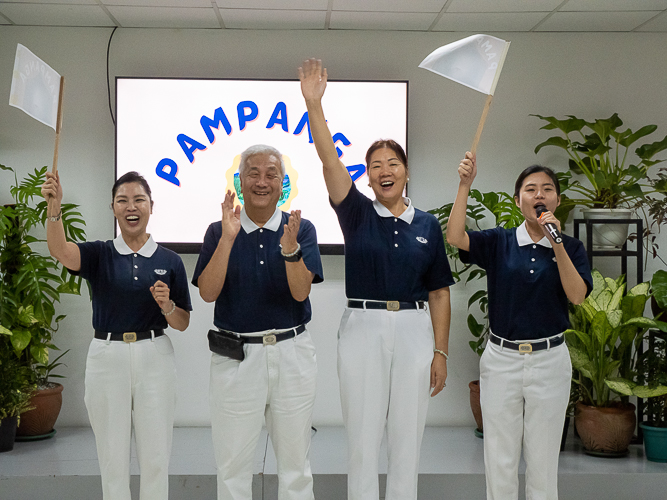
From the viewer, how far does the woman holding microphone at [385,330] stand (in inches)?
81.5

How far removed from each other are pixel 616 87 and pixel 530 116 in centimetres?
59

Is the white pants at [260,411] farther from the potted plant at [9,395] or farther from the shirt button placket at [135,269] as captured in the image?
the potted plant at [9,395]

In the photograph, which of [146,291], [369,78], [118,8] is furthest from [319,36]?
[146,291]

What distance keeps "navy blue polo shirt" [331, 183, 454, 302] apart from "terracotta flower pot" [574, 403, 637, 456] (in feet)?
5.56

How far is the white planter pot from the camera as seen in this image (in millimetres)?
3523

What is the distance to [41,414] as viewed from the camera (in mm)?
3549

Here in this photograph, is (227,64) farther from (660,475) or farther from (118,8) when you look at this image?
(660,475)

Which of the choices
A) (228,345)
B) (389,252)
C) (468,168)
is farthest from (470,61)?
(228,345)

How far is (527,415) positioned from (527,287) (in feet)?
1.53

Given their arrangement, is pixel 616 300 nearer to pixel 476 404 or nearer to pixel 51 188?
pixel 476 404

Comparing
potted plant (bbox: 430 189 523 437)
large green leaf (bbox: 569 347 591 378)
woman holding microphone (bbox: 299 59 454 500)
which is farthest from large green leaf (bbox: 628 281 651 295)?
woman holding microphone (bbox: 299 59 454 500)

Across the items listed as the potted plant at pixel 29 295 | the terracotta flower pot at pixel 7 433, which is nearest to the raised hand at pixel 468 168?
the potted plant at pixel 29 295

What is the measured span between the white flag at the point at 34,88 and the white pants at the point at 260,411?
107 cm

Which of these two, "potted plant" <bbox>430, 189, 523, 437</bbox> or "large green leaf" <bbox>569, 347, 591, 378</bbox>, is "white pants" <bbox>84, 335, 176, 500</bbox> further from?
"large green leaf" <bbox>569, 347, 591, 378</bbox>
